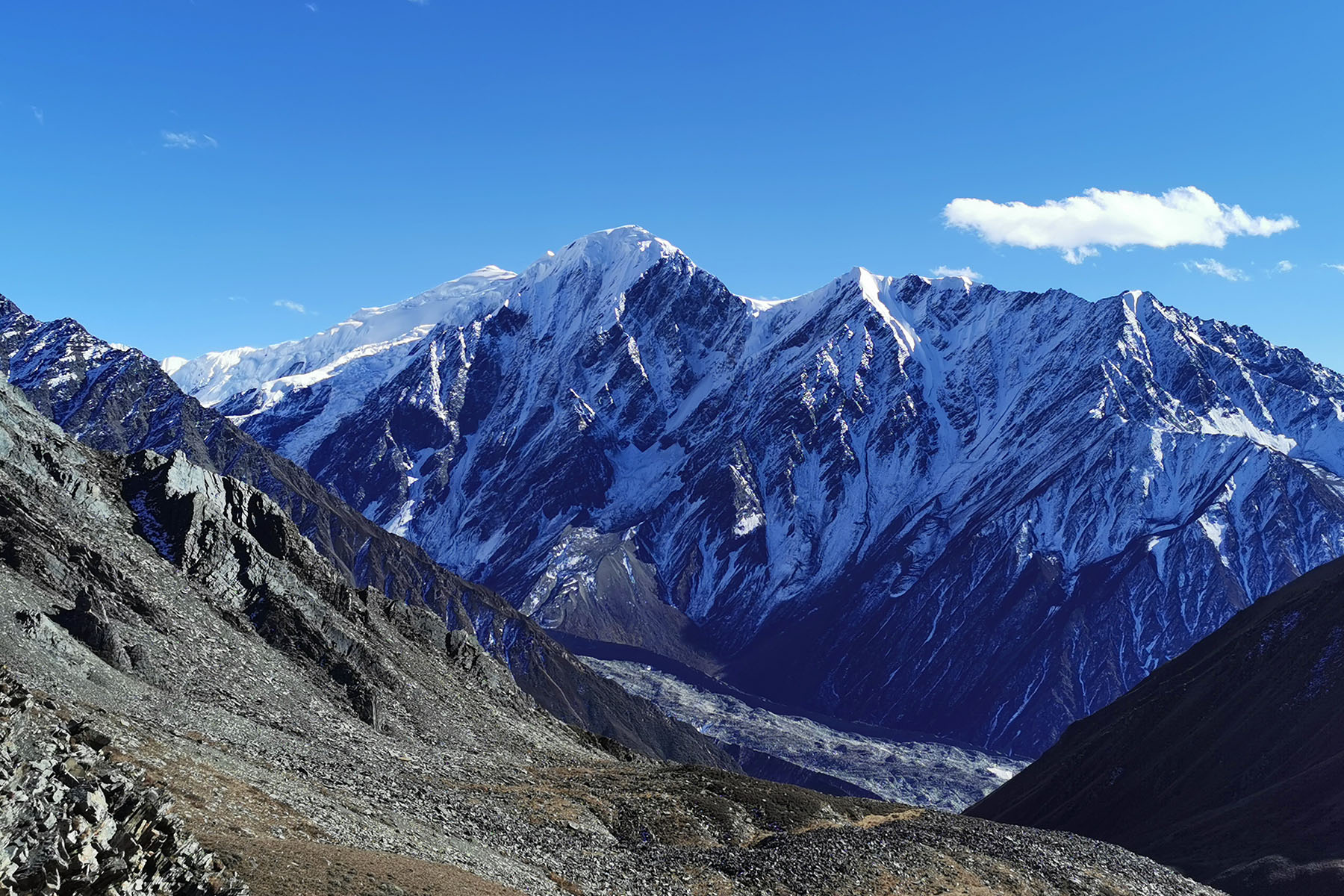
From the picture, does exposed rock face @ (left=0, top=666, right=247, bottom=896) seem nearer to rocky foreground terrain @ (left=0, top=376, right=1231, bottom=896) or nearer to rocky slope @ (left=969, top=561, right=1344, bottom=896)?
rocky foreground terrain @ (left=0, top=376, right=1231, bottom=896)

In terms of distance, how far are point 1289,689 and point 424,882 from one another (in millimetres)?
155034

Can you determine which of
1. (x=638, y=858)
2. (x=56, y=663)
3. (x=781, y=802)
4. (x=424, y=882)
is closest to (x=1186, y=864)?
(x=781, y=802)

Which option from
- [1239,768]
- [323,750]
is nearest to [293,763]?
[323,750]

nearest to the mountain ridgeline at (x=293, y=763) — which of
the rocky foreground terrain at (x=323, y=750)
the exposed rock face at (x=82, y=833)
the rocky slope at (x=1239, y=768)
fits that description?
the exposed rock face at (x=82, y=833)

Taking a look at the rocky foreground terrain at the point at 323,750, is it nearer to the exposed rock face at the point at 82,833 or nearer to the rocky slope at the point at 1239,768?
the exposed rock face at the point at 82,833

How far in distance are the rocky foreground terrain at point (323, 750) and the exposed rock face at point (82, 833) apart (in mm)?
233

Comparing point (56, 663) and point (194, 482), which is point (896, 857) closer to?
point (56, 663)

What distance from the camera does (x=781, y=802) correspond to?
95375 mm

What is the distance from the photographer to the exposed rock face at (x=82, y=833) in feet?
104

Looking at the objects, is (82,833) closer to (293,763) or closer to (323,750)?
(293,763)

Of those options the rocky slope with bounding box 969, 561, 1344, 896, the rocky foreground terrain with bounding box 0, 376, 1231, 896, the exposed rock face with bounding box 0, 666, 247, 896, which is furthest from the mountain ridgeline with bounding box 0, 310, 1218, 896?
the rocky slope with bounding box 969, 561, 1344, 896

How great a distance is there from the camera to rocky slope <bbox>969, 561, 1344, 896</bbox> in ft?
424

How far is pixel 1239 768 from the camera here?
6358 inches

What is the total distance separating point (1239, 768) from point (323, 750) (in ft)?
445
